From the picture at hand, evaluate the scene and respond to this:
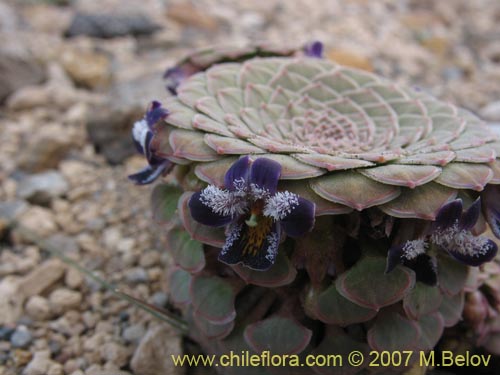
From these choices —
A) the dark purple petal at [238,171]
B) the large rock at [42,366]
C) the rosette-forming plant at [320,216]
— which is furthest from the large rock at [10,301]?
the dark purple petal at [238,171]

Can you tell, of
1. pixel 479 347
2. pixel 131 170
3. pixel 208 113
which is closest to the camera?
pixel 208 113

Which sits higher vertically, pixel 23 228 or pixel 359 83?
pixel 359 83

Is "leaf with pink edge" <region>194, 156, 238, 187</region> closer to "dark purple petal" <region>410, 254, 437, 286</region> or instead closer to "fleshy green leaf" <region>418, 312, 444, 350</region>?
"dark purple petal" <region>410, 254, 437, 286</region>

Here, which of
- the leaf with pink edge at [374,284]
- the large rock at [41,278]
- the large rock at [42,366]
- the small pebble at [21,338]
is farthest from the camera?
the large rock at [41,278]

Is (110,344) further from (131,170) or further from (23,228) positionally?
(131,170)

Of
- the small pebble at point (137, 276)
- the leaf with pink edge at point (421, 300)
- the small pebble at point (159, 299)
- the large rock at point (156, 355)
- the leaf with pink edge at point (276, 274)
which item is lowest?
the small pebble at point (137, 276)

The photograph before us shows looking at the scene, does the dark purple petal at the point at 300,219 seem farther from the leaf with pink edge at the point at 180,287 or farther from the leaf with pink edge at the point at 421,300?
the leaf with pink edge at the point at 180,287

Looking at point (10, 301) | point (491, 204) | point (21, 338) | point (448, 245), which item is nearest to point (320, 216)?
point (448, 245)

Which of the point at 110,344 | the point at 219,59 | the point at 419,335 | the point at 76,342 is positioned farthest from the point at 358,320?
the point at 219,59
